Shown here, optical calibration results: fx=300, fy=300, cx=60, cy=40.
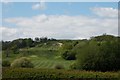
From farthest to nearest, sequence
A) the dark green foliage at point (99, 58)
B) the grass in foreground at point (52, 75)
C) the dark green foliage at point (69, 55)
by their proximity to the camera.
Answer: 1. the dark green foliage at point (69, 55)
2. the dark green foliage at point (99, 58)
3. the grass in foreground at point (52, 75)

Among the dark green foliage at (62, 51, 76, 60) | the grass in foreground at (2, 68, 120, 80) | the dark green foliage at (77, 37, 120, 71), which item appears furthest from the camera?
the dark green foliage at (62, 51, 76, 60)

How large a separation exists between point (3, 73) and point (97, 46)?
999cm

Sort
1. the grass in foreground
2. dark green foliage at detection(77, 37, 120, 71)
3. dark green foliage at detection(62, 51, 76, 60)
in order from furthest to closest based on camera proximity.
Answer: dark green foliage at detection(62, 51, 76, 60) → dark green foliage at detection(77, 37, 120, 71) → the grass in foreground

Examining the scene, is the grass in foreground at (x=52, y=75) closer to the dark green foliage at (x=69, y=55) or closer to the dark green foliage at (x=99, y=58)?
the dark green foliage at (x=99, y=58)

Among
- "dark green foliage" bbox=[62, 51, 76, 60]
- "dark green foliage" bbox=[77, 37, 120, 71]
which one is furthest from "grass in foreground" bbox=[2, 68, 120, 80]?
"dark green foliage" bbox=[62, 51, 76, 60]

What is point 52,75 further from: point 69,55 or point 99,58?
point 69,55

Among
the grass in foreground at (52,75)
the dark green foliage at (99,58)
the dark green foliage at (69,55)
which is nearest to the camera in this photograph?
the grass in foreground at (52,75)

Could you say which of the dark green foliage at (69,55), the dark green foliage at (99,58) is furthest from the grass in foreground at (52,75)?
the dark green foliage at (69,55)

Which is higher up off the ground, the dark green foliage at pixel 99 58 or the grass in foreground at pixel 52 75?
the dark green foliage at pixel 99 58

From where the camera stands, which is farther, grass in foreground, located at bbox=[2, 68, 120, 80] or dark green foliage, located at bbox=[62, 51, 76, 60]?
dark green foliage, located at bbox=[62, 51, 76, 60]

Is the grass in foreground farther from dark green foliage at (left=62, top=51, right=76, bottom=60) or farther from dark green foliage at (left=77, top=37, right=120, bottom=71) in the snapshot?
dark green foliage at (left=62, top=51, right=76, bottom=60)

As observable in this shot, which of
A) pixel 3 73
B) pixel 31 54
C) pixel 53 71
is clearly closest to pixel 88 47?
pixel 53 71

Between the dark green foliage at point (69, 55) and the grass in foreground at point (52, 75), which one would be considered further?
the dark green foliage at point (69, 55)

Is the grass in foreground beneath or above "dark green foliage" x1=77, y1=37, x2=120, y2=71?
beneath
